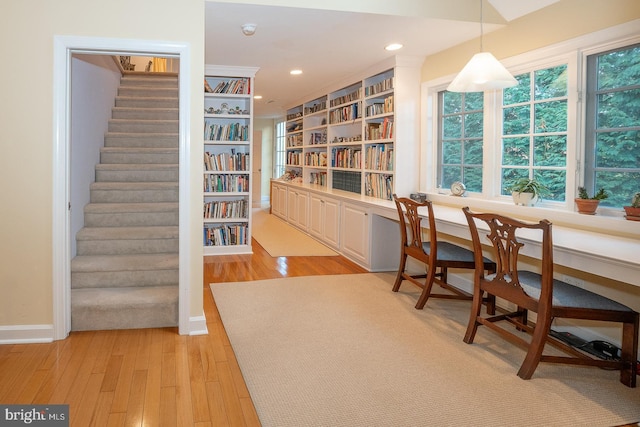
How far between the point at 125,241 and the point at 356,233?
8.10ft

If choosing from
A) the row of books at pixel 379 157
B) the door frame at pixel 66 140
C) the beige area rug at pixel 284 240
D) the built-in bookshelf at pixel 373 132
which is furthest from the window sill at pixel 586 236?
the beige area rug at pixel 284 240

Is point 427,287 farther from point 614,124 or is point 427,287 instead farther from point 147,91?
point 147,91


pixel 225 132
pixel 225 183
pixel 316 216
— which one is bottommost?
pixel 316 216

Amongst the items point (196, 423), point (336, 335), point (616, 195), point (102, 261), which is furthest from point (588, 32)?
point (102, 261)

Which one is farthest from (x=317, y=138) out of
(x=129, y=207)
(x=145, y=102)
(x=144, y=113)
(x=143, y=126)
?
(x=129, y=207)

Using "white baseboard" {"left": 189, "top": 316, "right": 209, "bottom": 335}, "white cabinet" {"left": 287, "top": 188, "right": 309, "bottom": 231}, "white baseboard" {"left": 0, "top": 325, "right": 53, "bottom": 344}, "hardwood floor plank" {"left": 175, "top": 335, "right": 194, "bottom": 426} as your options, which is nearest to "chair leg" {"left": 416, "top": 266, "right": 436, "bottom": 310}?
"white baseboard" {"left": 189, "top": 316, "right": 209, "bottom": 335}

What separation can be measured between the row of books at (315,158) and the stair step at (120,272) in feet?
13.5

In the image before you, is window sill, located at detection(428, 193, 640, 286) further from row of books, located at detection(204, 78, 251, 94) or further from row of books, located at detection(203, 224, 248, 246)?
row of books, located at detection(204, 78, 251, 94)

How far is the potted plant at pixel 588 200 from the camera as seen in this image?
312 cm

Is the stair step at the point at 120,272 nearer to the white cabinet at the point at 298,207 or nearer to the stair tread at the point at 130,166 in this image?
the stair tread at the point at 130,166

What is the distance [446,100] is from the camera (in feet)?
15.9

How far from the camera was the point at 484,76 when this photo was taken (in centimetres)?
329

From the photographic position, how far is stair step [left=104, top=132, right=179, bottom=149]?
520 cm

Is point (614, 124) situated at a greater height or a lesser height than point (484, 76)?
lesser
